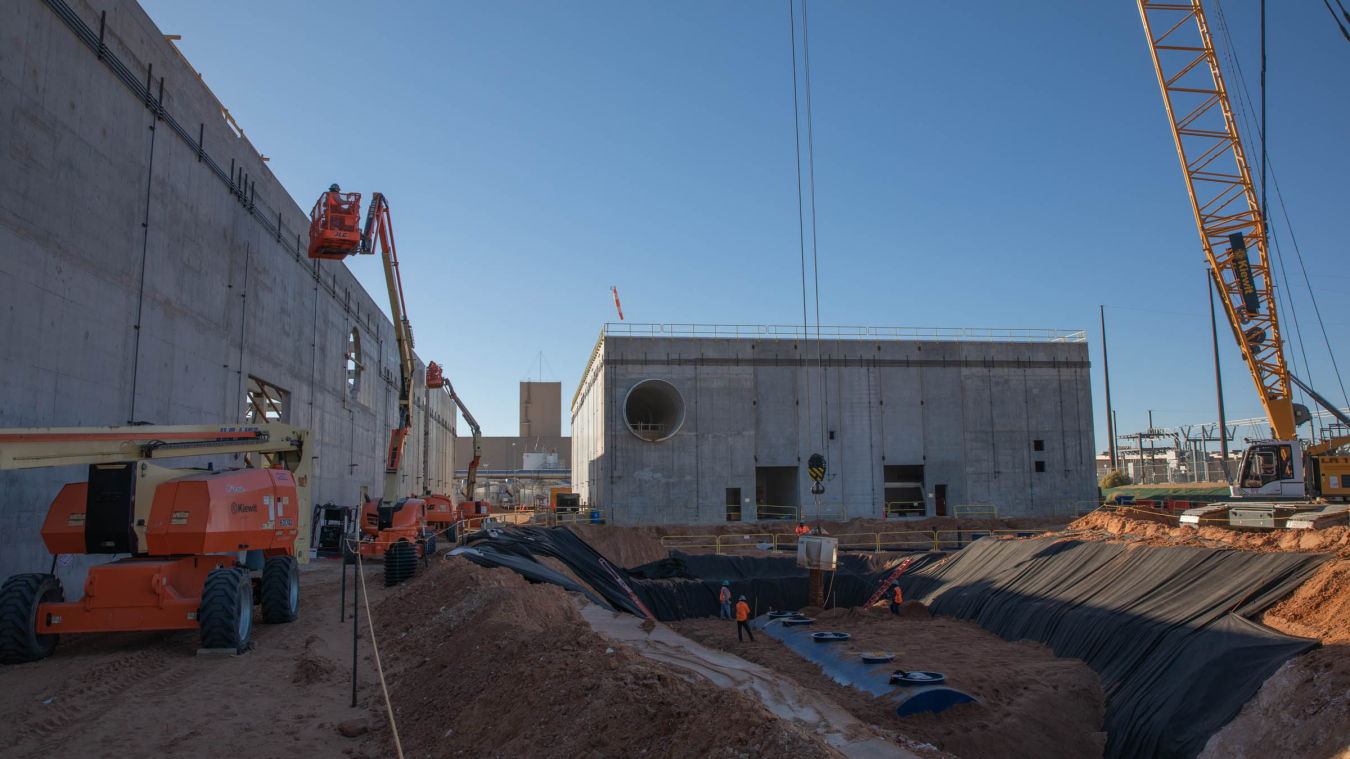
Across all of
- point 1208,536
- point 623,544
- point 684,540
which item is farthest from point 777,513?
point 1208,536

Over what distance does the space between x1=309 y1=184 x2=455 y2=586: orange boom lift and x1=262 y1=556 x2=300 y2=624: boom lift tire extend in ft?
18.5

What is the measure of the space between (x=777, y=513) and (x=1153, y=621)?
1091 inches

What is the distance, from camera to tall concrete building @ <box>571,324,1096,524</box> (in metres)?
36.2

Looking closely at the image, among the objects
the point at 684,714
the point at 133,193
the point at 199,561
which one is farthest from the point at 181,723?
the point at 133,193

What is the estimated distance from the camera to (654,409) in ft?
143

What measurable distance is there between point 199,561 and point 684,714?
769cm

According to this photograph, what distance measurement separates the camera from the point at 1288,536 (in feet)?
65.7

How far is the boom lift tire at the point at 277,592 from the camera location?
12305mm

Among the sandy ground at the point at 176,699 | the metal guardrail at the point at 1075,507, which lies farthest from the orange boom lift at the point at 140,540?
the metal guardrail at the point at 1075,507

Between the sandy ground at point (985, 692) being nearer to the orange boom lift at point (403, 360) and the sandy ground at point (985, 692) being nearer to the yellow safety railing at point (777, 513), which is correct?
the orange boom lift at point (403, 360)

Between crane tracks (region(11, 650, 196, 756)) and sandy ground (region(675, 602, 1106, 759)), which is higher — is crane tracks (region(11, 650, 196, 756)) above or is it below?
above

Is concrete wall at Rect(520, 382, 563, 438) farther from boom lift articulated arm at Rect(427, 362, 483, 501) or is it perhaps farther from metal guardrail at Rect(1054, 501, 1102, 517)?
metal guardrail at Rect(1054, 501, 1102, 517)

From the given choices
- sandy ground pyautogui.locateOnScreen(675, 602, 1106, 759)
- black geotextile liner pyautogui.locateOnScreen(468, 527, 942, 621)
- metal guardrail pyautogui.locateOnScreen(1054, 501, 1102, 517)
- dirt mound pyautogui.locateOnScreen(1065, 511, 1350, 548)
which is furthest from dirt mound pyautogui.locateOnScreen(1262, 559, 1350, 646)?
metal guardrail pyautogui.locateOnScreen(1054, 501, 1102, 517)

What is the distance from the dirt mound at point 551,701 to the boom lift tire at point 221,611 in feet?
6.45
